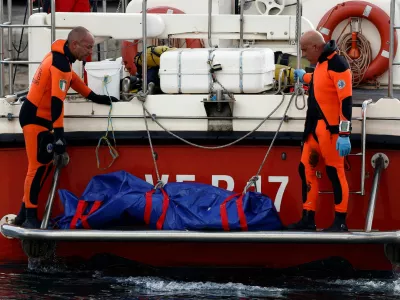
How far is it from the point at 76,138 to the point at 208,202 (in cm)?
107

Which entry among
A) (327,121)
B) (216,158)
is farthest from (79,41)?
(327,121)

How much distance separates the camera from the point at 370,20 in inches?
370

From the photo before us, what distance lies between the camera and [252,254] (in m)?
7.35

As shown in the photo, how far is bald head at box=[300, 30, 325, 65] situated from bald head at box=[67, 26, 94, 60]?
4.83 feet

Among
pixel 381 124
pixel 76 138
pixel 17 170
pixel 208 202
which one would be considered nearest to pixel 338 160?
pixel 381 124

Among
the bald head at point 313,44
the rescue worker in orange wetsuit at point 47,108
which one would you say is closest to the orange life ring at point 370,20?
the bald head at point 313,44

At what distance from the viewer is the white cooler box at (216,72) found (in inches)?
283

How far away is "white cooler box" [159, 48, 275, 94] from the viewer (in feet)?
23.6

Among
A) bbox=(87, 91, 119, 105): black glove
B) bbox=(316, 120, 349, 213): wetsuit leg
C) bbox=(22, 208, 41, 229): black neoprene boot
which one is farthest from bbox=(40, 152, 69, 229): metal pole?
bbox=(316, 120, 349, 213): wetsuit leg

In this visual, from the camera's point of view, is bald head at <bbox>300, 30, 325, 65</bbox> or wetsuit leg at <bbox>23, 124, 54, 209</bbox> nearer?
bald head at <bbox>300, 30, 325, 65</bbox>

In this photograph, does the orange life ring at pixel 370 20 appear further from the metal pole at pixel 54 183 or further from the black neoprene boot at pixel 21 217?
the black neoprene boot at pixel 21 217

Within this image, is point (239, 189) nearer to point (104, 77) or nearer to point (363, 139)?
point (363, 139)

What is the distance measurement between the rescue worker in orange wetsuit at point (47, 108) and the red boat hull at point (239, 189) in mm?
257

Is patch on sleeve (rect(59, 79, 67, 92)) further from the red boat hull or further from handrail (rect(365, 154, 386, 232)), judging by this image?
handrail (rect(365, 154, 386, 232))
